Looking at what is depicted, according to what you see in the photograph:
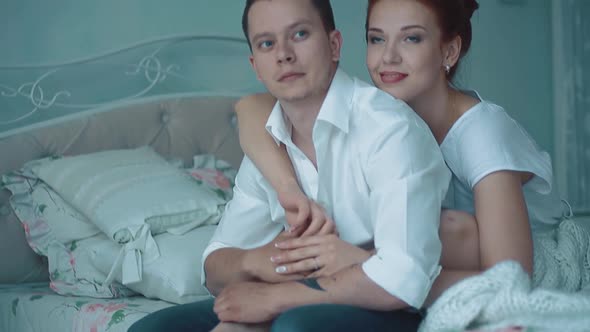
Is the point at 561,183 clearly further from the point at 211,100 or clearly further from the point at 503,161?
the point at 503,161

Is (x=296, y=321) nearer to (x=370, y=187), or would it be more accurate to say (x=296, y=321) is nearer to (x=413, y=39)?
(x=370, y=187)

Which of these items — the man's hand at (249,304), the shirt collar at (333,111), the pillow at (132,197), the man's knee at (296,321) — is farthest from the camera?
the pillow at (132,197)

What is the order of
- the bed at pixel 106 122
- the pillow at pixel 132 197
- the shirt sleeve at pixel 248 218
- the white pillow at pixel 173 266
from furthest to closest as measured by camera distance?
the bed at pixel 106 122 → the pillow at pixel 132 197 → the white pillow at pixel 173 266 → the shirt sleeve at pixel 248 218

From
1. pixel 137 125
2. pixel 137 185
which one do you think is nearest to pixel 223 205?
pixel 137 185

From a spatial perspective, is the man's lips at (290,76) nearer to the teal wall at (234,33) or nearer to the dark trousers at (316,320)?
the dark trousers at (316,320)

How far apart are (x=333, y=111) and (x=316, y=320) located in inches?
17.3

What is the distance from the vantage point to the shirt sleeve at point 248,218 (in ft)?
5.62

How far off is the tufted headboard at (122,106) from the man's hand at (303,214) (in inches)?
48.1

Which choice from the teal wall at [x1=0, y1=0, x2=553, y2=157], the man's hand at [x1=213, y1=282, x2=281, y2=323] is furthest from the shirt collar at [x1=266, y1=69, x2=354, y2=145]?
the teal wall at [x1=0, y1=0, x2=553, y2=157]

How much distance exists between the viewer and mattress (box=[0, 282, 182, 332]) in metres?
1.91

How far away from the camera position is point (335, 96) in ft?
5.11

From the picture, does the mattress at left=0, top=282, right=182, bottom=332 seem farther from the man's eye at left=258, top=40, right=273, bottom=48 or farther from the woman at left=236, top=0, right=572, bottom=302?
the man's eye at left=258, top=40, right=273, bottom=48

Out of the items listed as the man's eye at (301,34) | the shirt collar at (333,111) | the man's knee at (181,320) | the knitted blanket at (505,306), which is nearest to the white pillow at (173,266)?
the man's knee at (181,320)

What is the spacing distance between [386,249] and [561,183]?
286 centimetres
